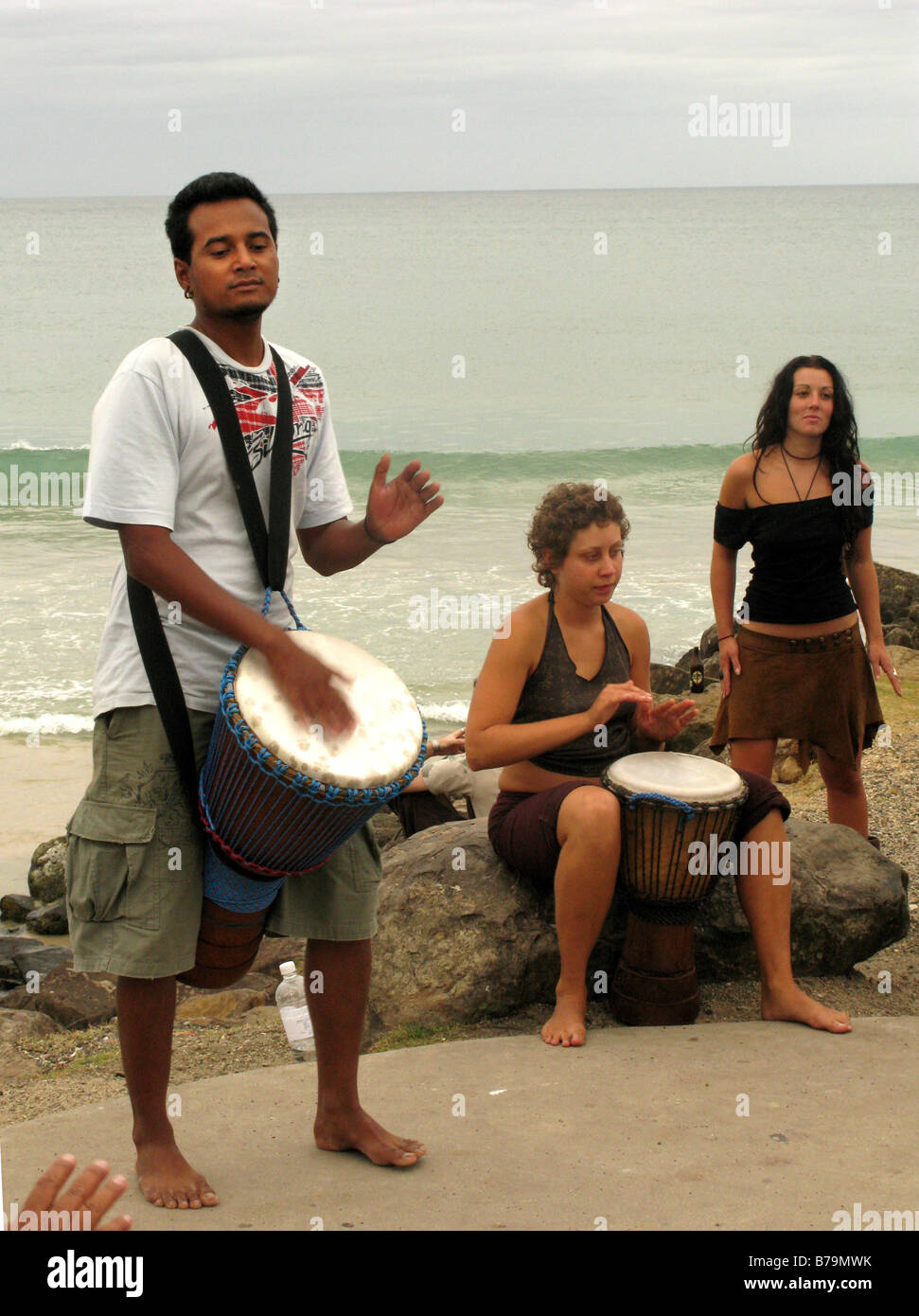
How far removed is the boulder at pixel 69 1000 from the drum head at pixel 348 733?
8.38 feet

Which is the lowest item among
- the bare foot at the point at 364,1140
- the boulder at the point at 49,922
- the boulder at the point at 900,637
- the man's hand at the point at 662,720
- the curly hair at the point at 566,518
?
the boulder at the point at 49,922

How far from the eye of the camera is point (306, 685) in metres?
2.62

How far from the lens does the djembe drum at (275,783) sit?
2594 millimetres

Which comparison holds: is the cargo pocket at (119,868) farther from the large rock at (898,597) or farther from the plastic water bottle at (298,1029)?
the large rock at (898,597)

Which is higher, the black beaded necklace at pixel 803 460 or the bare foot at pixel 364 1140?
the black beaded necklace at pixel 803 460

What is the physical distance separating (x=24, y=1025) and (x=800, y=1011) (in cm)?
259

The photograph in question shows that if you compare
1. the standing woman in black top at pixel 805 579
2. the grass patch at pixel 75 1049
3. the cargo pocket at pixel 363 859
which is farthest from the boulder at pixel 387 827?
the cargo pocket at pixel 363 859

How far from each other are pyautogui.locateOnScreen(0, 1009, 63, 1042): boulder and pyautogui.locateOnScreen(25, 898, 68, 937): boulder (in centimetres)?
150

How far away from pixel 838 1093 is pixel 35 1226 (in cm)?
208

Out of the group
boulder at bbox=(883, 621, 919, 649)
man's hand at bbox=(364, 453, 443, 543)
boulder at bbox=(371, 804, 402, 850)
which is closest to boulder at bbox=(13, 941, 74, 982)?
boulder at bbox=(371, 804, 402, 850)

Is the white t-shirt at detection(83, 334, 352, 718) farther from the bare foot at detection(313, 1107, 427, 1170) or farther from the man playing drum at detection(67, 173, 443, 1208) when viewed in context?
the bare foot at detection(313, 1107, 427, 1170)

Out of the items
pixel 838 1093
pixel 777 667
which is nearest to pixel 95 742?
pixel 838 1093

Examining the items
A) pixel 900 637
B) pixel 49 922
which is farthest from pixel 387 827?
pixel 900 637
